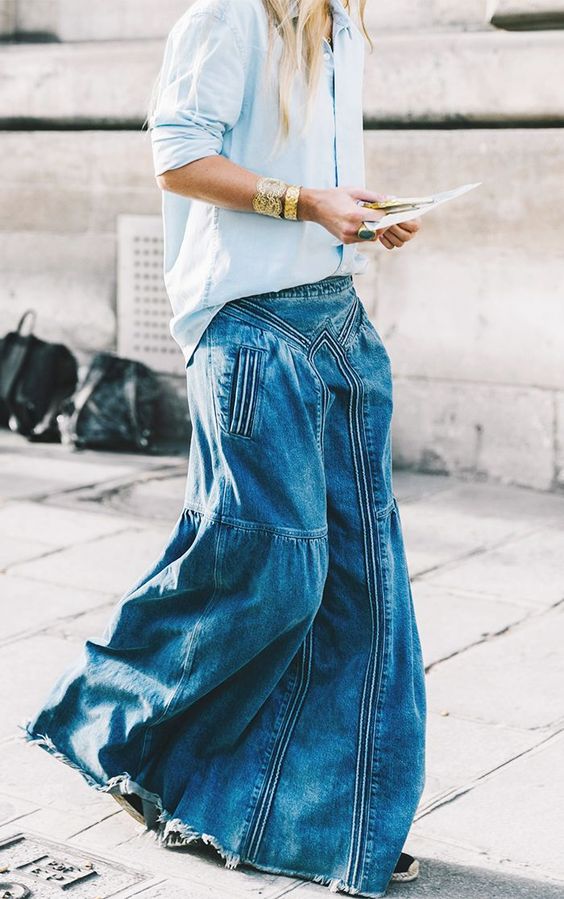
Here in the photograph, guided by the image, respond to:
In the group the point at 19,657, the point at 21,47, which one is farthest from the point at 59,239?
the point at 19,657

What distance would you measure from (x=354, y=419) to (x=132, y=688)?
694 mm

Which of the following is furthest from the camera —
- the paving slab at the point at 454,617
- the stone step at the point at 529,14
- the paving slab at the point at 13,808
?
the stone step at the point at 529,14

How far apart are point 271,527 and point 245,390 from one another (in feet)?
0.86

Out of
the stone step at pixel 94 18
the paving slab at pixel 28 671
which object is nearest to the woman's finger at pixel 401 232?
the paving slab at pixel 28 671

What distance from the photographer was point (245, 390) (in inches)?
110

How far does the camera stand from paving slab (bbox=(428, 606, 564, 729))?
391cm

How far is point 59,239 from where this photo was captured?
26.2ft

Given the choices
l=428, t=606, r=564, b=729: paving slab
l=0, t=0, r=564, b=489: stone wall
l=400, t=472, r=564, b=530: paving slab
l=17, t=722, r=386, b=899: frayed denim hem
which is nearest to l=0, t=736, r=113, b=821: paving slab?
l=17, t=722, r=386, b=899: frayed denim hem

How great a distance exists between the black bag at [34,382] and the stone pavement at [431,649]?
16 centimetres

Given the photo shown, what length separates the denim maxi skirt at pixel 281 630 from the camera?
2.82 m

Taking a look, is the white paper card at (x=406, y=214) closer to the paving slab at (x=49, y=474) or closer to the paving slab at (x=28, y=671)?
the paving slab at (x=28, y=671)

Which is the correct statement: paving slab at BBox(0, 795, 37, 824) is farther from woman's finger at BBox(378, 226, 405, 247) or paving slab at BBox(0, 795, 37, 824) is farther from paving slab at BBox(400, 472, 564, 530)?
paving slab at BBox(400, 472, 564, 530)

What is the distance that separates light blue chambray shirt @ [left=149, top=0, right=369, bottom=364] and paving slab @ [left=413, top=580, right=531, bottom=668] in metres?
1.77

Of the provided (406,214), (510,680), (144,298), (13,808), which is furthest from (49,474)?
(406,214)
